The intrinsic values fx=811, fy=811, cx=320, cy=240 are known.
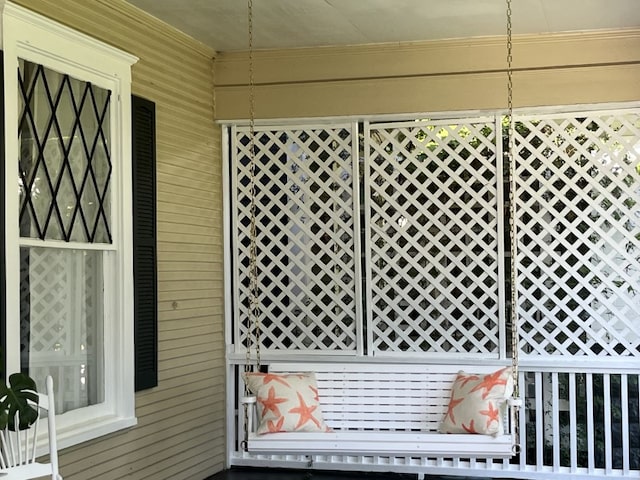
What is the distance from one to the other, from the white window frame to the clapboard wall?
129 mm

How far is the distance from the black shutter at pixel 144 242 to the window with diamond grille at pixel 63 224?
0.88 ft

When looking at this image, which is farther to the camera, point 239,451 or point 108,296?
point 239,451

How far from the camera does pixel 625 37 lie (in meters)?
5.08

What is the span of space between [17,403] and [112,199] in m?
1.57

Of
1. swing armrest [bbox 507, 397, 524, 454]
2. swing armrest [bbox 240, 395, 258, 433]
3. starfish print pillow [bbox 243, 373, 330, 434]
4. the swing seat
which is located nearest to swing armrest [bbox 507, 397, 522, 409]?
swing armrest [bbox 507, 397, 524, 454]

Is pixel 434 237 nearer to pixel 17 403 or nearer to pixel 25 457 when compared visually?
pixel 25 457

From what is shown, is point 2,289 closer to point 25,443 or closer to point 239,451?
point 25,443

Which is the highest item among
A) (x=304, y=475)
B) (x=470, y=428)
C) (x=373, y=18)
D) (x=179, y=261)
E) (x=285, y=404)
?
(x=373, y=18)

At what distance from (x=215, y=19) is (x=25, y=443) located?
2.67 m

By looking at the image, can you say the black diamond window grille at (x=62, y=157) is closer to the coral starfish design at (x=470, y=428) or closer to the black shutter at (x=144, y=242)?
the black shutter at (x=144, y=242)

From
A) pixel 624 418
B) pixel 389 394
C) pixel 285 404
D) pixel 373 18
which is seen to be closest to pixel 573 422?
pixel 624 418

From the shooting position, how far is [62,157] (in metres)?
3.96

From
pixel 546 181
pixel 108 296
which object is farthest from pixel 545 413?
pixel 108 296

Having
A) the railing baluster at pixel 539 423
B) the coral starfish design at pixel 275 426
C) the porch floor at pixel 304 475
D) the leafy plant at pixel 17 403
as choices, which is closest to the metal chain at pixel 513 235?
the railing baluster at pixel 539 423
